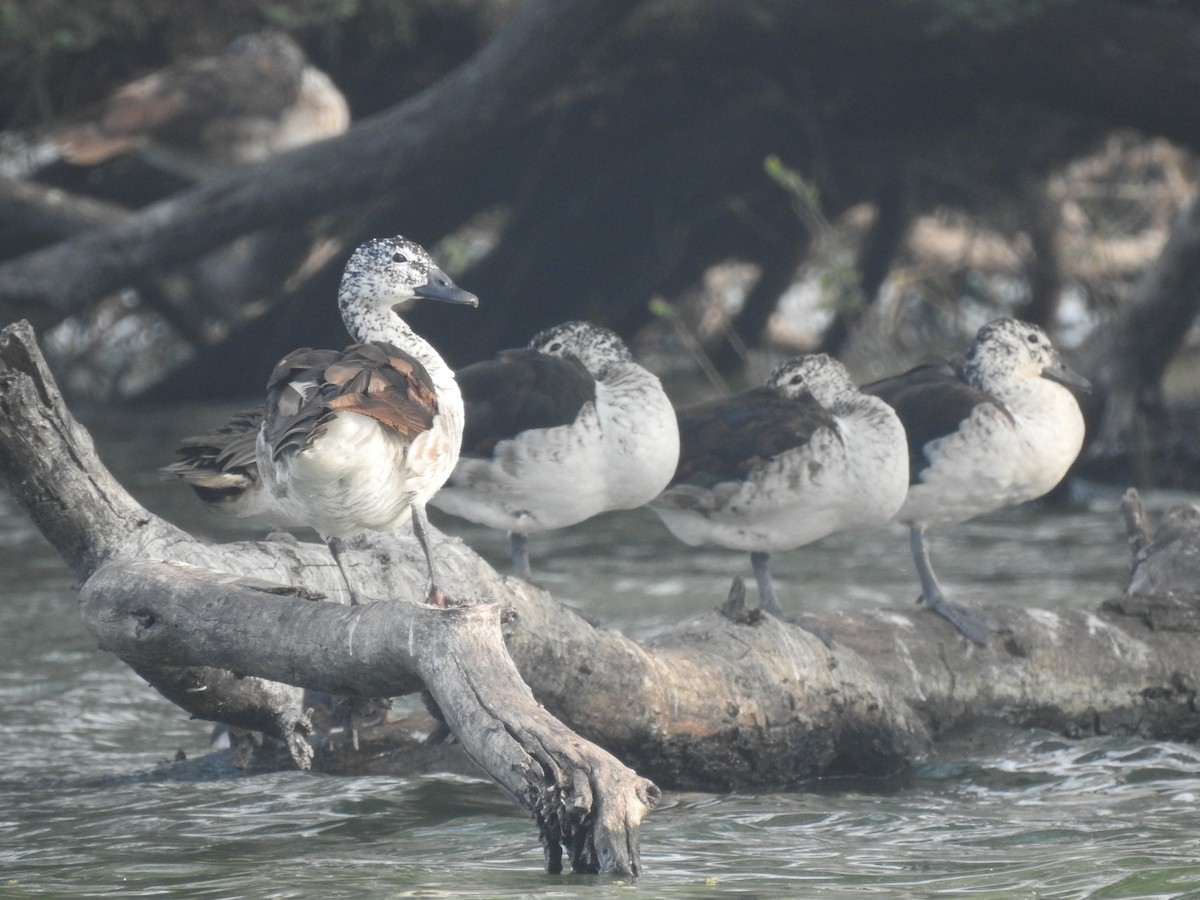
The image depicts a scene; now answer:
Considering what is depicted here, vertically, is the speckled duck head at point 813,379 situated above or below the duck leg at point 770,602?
above

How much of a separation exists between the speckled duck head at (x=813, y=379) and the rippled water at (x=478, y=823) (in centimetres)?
141

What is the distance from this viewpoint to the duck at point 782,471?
6.21 meters

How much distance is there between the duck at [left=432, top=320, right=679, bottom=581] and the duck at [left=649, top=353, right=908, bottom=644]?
0.27m

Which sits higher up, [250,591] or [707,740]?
[250,591]

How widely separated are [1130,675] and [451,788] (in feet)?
8.07

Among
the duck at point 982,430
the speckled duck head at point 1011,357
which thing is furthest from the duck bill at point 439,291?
the speckled duck head at point 1011,357

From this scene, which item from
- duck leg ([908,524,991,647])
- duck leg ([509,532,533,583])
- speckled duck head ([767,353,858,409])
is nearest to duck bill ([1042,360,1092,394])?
speckled duck head ([767,353,858,409])

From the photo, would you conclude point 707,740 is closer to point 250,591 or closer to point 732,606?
point 732,606

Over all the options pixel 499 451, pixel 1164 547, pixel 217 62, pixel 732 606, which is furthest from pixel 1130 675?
pixel 217 62

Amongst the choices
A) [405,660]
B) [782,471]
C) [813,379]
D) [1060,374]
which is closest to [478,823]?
[405,660]

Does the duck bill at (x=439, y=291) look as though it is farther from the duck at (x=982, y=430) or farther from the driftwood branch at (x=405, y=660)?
the duck at (x=982, y=430)

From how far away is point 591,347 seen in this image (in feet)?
22.1

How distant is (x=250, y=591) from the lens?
14.4 feet

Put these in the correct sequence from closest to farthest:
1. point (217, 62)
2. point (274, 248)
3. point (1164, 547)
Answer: point (1164, 547) < point (217, 62) < point (274, 248)
